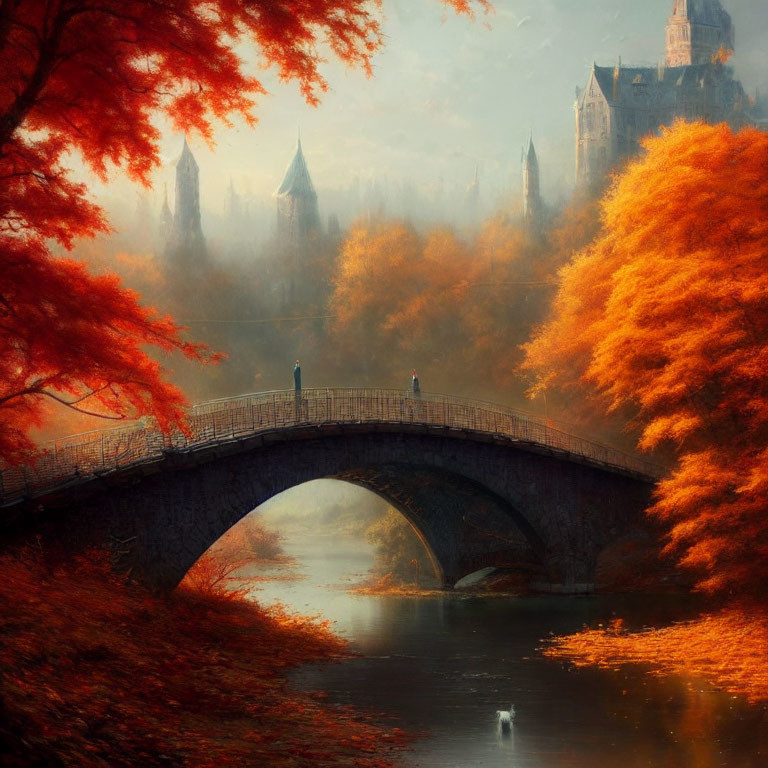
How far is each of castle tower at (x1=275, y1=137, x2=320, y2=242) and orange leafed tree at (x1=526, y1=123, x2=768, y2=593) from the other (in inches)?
2005

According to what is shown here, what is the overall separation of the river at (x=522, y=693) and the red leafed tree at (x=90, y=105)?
8241mm

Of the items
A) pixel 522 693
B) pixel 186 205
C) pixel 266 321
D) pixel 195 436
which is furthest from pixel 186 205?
pixel 522 693

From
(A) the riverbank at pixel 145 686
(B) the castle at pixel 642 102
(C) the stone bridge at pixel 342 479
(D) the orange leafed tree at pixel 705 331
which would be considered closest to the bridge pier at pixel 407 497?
(C) the stone bridge at pixel 342 479

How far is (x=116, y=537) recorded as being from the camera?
22656 mm

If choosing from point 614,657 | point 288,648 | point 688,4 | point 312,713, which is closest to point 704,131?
point 614,657

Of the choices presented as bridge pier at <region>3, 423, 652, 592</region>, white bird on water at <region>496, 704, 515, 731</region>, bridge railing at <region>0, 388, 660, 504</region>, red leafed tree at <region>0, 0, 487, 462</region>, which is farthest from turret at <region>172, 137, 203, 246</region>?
white bird on water at <region>496, 704, 515, 731</region>

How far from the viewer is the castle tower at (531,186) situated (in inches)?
3194

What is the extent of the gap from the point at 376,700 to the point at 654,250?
1655cm

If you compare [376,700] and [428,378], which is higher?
[428,378]

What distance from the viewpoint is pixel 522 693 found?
1931 centimetres

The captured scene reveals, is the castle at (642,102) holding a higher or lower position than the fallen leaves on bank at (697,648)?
higher

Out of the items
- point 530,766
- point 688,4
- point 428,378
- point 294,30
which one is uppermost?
point 688,4

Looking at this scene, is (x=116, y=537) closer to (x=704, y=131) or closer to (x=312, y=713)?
(x=312, y=713)

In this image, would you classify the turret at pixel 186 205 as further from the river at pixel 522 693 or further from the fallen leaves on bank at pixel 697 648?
the fallen leaves on bank at pixel 697 648
